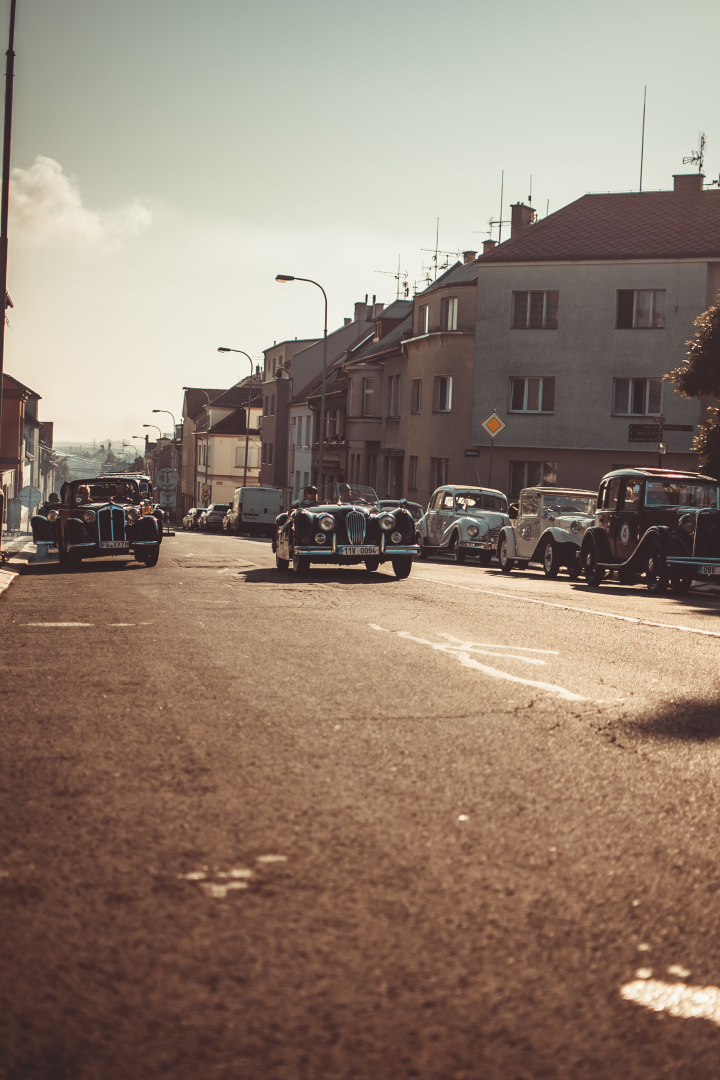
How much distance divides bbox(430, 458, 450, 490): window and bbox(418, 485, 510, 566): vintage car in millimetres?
13574

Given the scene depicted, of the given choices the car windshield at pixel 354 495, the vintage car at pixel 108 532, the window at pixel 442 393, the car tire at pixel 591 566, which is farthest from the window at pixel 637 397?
the vintage car at pixel 108 532

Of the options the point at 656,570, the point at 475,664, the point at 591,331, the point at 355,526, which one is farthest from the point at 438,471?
the point at 475,664

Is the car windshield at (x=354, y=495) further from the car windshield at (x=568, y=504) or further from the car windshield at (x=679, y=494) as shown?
the car windshield at (x=568, y=504)

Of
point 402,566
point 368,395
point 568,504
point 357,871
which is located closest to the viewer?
point 357,871

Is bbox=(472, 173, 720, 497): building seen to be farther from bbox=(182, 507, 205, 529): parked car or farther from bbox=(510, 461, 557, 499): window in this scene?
bbox=(182, 507, 205, 529): parked car

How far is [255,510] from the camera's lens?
176ft

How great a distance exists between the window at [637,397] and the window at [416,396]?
10111 millimetres

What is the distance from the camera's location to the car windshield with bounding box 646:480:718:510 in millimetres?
18297

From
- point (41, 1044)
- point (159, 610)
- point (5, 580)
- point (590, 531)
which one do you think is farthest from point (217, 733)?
point (590, 531)

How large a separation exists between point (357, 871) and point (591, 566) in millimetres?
16265

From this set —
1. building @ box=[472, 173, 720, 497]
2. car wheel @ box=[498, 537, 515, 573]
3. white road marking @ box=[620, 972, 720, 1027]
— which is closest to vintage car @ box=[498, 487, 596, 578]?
car wheel @ box=[498, 537, 515, 573]

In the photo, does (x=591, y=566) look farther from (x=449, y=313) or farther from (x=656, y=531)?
(x=449, y=313)

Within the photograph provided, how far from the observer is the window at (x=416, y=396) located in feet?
151

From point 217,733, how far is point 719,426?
18640 mm
